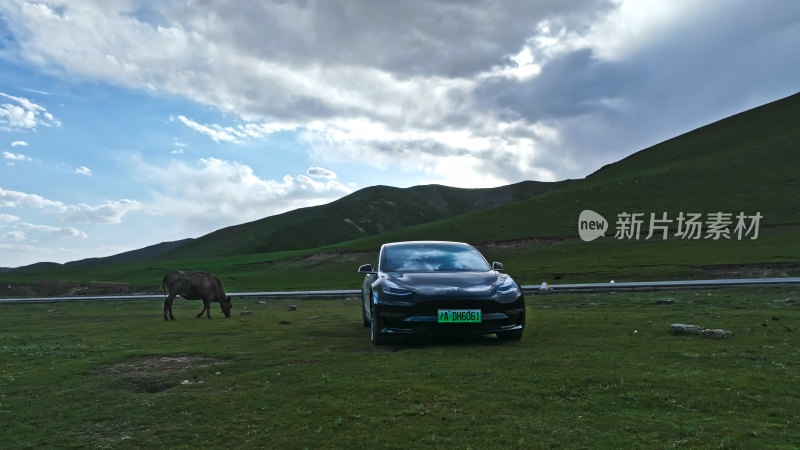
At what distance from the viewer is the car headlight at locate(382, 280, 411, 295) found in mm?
9609

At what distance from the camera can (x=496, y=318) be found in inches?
374

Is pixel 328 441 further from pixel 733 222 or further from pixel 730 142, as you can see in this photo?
pixel 730 142

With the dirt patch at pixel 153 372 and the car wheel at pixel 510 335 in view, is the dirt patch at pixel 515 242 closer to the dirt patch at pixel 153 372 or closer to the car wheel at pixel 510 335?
the car wheel at pixel 510 335

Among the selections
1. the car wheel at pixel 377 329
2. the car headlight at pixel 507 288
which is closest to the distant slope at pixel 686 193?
the car headlight at pixel 507 288

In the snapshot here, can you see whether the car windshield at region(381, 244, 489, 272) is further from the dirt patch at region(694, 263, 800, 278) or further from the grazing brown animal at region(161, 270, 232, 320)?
the dirt patch at region(694, 263, 800, 278)

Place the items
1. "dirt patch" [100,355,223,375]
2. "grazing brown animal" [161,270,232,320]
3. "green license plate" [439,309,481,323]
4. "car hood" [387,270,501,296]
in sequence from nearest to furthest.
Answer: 1. "dirt patch" [100,355,223,375]
2. "green license plate" [439,309,481,323]
3. "car hood" [387,270,501,296]
4. "grazing brown animal" [161,270,232,320]

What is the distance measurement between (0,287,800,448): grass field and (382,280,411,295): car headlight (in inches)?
39.8

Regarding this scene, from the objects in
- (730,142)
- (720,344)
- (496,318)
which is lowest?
(720,344)

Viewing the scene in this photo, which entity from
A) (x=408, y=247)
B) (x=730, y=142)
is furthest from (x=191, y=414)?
(x=730, y=142)

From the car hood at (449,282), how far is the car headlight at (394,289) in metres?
0.08

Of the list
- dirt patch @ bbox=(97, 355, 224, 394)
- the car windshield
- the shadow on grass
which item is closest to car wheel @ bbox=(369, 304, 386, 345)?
the shadow on grass

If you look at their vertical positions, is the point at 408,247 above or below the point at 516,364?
above

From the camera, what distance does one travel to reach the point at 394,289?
32.0 ft

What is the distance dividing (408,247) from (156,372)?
19.5 feet
